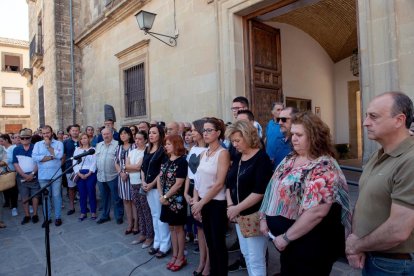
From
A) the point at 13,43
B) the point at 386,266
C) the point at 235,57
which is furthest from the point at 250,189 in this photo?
the point at 13,43

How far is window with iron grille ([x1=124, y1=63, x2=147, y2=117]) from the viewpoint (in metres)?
9.19

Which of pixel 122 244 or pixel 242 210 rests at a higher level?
pixel 242 210

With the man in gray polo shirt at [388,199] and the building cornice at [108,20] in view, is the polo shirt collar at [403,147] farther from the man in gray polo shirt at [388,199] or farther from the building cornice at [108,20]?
the building cornice at [108,20]

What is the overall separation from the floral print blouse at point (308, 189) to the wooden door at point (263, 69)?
14.9 feet

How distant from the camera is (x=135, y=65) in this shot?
9.22 meters

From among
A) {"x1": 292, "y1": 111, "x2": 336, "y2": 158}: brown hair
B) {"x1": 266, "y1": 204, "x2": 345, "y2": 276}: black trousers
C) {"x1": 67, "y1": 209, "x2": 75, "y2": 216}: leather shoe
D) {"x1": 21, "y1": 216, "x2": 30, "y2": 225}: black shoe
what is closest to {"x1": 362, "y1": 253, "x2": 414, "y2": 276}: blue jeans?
{"x1": 266, "y1": 204, "x2": 345, "y2": 276}: black trousers

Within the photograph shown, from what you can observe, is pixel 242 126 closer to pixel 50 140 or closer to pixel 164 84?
pixel 50 140

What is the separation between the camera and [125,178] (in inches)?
185

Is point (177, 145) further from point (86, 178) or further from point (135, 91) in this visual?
point (135, 91)

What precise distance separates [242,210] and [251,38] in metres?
4.93

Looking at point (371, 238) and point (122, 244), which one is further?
point (122, 244)

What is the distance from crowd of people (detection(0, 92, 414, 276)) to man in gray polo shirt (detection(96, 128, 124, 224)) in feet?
0.90

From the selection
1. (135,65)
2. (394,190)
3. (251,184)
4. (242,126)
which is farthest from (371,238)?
(135,65)

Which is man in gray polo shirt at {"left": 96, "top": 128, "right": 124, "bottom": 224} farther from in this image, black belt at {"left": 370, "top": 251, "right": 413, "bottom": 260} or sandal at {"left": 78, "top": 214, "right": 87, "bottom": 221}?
black belt at {"left": 370, "top": 251, "right": 413, "bottom": 260}
